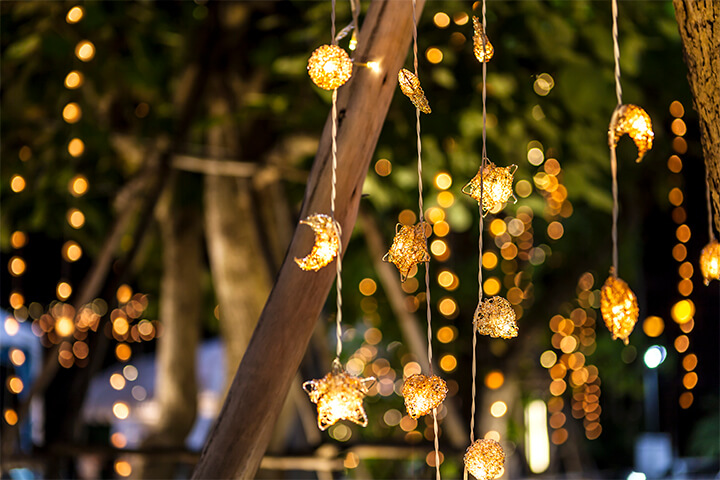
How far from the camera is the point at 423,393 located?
0.89m

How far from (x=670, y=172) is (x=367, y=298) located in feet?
7.58

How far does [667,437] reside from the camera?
5.39 meters

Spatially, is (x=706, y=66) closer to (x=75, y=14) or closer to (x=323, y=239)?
Result: (x=323, y=239)

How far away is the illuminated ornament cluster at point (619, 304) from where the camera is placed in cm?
76

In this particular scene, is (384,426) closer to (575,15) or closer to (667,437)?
(667,437)

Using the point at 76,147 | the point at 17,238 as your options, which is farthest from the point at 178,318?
the point at 76,147

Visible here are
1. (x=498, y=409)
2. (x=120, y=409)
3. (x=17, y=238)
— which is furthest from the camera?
(x=120, y=409)

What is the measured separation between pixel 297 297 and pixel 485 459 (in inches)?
15.7

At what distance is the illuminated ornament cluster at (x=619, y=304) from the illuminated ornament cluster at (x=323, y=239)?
0.94 feet

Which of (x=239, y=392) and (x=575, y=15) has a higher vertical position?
(x=575, y=15)

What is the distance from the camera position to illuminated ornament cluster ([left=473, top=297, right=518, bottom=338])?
0.88 metres

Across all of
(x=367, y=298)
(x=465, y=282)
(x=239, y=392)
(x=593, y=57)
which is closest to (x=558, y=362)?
(x=367, y=298)

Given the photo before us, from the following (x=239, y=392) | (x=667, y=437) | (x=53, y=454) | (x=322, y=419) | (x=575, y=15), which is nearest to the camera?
(x=322, y=419)

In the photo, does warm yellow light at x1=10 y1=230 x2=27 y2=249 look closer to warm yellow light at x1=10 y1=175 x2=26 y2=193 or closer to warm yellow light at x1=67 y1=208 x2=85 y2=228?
warm yellow light at x1=67 y1=208 x2=85 y2=228
